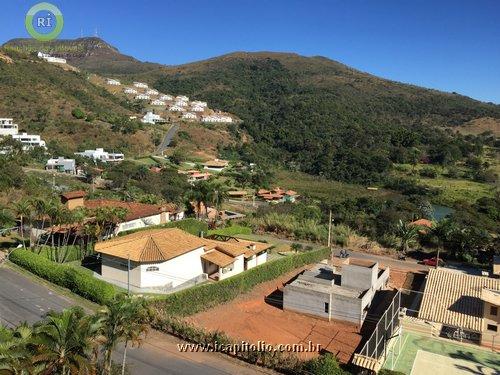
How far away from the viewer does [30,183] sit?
5394 cm

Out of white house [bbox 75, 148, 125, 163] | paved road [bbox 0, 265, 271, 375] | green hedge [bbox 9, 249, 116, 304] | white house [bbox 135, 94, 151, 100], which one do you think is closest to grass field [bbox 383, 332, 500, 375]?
paved road [bbox 0, 265, 271, 375]

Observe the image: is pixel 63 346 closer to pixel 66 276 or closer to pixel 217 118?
pixel 66 276

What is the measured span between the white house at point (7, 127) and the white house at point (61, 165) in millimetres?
17085

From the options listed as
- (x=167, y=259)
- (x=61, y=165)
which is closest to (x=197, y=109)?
(x=61, y=165)

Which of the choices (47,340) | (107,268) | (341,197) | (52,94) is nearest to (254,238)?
(107,268)

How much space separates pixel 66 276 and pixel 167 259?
6.00m

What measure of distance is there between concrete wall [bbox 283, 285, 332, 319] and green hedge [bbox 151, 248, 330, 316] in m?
3.31

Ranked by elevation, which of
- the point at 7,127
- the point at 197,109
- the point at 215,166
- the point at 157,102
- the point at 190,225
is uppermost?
the point at 157,102

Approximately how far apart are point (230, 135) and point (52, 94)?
4852 cm

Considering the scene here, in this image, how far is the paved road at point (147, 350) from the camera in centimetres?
2041

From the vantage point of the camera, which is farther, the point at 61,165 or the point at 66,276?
the point at 61,165

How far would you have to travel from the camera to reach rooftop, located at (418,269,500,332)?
85.3 feet

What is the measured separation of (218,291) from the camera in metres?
28.7

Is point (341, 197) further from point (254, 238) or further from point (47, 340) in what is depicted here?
point (47, 340)
